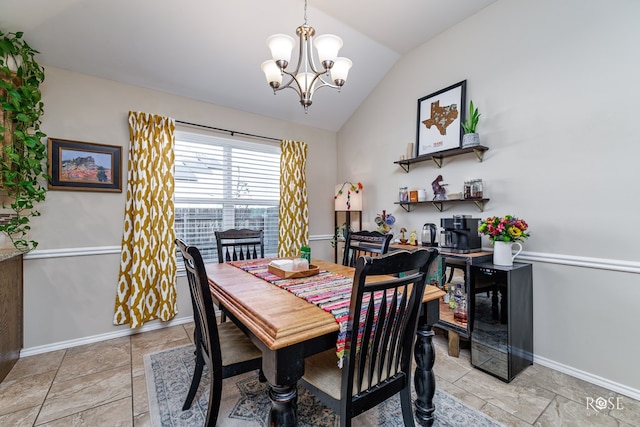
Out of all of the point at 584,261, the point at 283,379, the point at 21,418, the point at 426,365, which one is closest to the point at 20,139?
the point at 21,418

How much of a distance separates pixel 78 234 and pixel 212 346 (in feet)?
7.12

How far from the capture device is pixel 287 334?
0.98 m

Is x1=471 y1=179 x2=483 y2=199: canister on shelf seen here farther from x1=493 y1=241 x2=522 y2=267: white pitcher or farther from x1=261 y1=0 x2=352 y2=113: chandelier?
x1=261 y1=0 x2=352 y2=113: chandelier

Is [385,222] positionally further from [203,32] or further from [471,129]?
[203,32]

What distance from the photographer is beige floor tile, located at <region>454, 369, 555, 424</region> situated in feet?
5.44

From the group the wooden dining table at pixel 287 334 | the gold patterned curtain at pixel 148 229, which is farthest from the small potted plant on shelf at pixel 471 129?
the gold patterned curtain at pixel 148 229

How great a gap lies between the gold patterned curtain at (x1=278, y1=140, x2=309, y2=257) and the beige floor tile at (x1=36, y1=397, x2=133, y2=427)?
7.00 feet

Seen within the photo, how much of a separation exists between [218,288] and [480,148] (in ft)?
7.97

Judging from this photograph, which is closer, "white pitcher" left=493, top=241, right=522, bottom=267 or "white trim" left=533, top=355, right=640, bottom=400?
"white trim" left=533, top=355, right=640, bottom=400

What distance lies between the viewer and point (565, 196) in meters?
2.07

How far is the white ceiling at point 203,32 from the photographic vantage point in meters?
2.19

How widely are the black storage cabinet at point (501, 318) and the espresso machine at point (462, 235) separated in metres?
0.28

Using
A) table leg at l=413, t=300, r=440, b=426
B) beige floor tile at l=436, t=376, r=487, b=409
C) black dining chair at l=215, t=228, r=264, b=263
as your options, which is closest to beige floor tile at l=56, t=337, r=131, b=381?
black dining chair at l=215, t=228, r=264, b=263

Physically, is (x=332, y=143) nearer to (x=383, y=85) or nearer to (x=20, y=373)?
(x=383, y=85)
